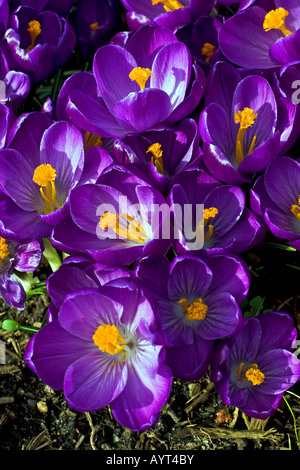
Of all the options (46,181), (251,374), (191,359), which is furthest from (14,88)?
(251,374)

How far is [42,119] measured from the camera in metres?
1.85

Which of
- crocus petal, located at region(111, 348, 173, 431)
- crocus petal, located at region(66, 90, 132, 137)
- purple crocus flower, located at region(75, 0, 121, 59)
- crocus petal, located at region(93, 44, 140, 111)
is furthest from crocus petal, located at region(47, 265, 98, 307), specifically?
purple crocus flower, located at region(75, 0, 121, 59)

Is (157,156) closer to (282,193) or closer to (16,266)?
(282,193)

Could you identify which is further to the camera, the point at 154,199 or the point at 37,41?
the point at 37,41

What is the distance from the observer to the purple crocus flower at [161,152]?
1720mm

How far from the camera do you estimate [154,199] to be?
161cm

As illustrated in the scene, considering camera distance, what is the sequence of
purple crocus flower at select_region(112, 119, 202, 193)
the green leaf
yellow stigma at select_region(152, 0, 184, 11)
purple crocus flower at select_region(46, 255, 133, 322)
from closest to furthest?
purple crocus flower at select_region(46, 255, 133, 322) → purple crocus flower at select_region(112, 119, 202, 193) → the green leaf → yellow stigma at select_region(152, 0, 184, 11)

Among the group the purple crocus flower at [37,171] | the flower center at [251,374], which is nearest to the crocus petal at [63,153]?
the purple crocus flower at [37,171]

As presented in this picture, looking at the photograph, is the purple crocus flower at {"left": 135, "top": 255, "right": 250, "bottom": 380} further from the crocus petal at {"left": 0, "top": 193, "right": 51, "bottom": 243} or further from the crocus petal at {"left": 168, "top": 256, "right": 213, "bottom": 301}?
the crocus petal at {"left": 0, "top": 193, "right": 51, "bottom": 243}

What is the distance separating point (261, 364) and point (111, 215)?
2.07 ft

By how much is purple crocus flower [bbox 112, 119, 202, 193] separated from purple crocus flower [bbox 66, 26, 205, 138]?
0.04 meters

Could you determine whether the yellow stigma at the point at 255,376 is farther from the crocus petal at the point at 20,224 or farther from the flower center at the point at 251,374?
the crocus petal at the point at 20,224

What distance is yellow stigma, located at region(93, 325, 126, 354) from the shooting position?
1.50 m

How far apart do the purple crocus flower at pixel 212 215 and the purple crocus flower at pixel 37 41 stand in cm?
67
